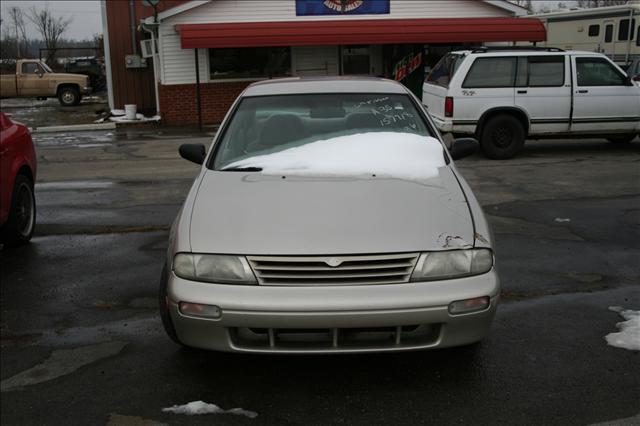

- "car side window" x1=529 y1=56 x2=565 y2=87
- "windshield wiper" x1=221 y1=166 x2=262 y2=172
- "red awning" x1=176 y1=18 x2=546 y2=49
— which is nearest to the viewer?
"windshield wiper" x1=221 y1=166 x2=262 y2=172

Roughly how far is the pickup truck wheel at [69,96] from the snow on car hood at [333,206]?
77.7 ft

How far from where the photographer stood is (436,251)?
322 cm

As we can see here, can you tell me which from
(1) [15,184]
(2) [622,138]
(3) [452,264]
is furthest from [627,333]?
(2) [622,138]

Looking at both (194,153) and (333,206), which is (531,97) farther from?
(333,206)

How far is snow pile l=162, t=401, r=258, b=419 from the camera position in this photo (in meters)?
3.16

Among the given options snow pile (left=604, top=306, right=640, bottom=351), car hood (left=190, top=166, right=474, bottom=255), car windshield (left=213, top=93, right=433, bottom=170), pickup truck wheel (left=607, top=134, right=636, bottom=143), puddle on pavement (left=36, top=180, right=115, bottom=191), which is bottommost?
snow pile (left=604, top=306, right=640, bottom=351)

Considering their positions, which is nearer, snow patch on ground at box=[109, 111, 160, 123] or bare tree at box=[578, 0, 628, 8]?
snow patch on ground at box=[109, 111, 160, 123]

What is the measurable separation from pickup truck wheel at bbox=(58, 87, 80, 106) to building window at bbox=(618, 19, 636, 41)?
19843 mm

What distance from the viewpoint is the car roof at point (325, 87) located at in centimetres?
491

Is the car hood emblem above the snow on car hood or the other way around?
the other way around

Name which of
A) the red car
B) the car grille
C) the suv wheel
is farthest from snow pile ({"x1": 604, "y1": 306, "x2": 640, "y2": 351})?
the red car

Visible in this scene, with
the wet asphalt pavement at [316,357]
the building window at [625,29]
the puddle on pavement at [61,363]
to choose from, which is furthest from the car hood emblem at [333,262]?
the building window at [625,29]

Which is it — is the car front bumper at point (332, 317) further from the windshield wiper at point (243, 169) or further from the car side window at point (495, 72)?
the car side window at point (495, 72)

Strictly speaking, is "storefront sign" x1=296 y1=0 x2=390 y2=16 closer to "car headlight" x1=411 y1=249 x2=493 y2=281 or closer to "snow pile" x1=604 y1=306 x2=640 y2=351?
"snow pile" x1=604 y1=306 x2=640 y2=351
